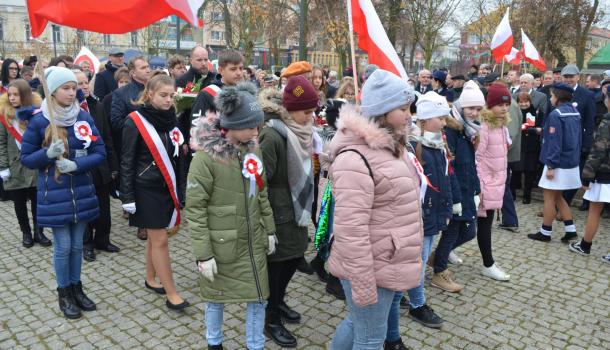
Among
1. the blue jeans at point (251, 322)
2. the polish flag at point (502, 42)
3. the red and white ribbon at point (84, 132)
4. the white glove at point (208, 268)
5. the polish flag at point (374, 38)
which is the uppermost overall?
the polish flag at point (502, 42)

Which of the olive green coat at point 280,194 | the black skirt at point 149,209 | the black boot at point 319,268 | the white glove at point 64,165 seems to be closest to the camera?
the olive green coat at point 280,194

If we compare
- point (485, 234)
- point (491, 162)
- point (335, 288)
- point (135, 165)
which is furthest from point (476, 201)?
point (135, 165)

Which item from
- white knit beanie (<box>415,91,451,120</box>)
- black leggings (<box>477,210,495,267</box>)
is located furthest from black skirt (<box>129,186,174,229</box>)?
black leggings (<box>477,210,495,267</box>)

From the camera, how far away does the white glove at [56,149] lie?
3.81 m

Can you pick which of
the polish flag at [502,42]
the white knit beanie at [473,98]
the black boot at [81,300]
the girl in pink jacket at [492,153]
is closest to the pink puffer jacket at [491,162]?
the girl in pink jacket at [492,153]

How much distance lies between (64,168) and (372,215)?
2.60m

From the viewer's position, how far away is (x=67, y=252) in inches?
164

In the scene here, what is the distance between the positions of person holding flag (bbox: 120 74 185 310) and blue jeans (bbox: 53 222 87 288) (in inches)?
19.4

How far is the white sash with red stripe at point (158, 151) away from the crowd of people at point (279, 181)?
0.01 m

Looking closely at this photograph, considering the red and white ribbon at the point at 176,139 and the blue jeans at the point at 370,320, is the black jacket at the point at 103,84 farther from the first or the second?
the blue jeans at the point at 370,320

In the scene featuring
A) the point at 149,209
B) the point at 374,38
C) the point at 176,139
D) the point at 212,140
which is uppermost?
the point at 374,38

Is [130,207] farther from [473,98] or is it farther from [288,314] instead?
[473,98]

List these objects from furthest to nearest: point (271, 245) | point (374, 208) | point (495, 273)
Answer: point (495, 273) → point (271, 245) → point (374, 208)

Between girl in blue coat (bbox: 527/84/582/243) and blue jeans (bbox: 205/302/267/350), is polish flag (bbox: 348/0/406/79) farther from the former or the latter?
girl in blue coat (bbox: 527/84/582/243)
